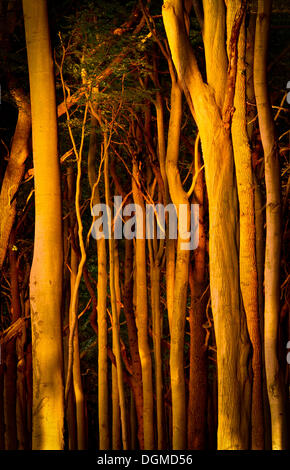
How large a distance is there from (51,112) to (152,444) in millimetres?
10412

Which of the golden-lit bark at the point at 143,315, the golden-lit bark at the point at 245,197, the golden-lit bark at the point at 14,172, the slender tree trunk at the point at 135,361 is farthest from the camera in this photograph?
the slender tree trunk at the point at 135,361

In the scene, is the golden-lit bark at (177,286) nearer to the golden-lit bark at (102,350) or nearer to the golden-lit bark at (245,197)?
the golden-lit bark at (102,350)

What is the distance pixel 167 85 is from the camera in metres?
19.8

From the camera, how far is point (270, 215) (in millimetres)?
12633

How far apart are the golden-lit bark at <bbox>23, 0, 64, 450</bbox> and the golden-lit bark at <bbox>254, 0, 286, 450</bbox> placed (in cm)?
341

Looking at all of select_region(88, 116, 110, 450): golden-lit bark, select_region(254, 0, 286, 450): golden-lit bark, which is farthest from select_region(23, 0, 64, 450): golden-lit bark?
select_region(88, 116, 110, 450): golden-lit bark

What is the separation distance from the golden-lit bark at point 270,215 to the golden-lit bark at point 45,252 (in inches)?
134

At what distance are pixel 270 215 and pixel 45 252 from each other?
12.9 ft

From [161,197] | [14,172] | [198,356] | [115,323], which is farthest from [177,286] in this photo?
[161,197]

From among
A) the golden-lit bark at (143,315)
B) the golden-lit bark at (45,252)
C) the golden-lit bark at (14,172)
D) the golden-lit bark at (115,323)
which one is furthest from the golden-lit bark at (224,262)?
the golden-lit bark at (143,315)

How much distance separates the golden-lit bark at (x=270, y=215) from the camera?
1219 cm

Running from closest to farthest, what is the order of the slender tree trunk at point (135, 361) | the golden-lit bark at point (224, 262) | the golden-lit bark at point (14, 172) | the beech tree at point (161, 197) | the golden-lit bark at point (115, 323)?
the golden-lit bark at point (224, 262) < the beech tree at point (161, 197) < the golden-lit bark at point (14, 172) < the golden-lit bark at point (115, 323) < the slender tree trunk at point (135, 361)

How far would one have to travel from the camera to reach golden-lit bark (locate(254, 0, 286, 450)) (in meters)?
12.2

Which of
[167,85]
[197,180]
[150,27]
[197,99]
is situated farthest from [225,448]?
[167,85]
